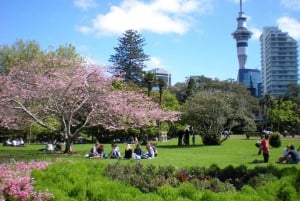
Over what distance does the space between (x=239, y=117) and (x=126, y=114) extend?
51.0 feet

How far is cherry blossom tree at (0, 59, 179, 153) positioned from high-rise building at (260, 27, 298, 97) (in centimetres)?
14225

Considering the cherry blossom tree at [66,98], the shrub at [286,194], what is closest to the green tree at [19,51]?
the cherry blossom tree at [66,98]

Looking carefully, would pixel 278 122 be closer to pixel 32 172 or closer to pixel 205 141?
pixel 205 141

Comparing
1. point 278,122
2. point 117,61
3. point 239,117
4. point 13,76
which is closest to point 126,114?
point 13,76

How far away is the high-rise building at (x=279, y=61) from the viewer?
167625 millimetres

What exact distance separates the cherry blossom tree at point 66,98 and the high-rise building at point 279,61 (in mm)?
142247

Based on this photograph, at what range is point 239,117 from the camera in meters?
42.7

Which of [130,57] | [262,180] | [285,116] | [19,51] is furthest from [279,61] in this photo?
[262,180]

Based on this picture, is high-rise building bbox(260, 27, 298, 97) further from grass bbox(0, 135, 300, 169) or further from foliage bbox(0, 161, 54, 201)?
foliage bbox(0, 161, 54, 201)

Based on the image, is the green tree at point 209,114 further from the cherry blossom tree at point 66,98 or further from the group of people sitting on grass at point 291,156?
the group of people sitting on grass at point 291,156

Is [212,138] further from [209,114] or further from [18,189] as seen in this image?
[18,189]

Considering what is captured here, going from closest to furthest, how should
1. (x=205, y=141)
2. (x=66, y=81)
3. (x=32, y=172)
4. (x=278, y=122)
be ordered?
(x=32, y=172), (x=66, y=81), (x=205, y=141), (x=278, y=122)

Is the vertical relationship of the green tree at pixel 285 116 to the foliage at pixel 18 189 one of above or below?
above

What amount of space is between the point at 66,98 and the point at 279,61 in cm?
15425
